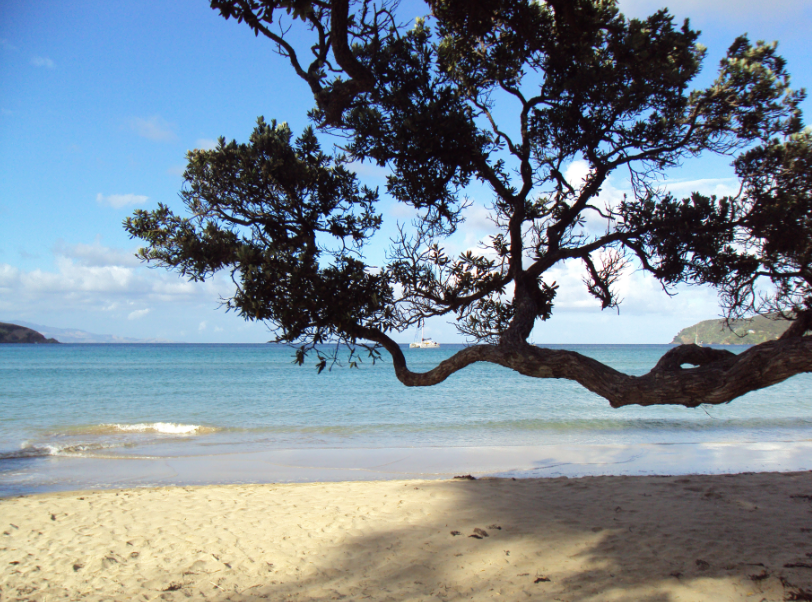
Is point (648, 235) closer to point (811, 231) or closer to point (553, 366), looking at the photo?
point (811, 231)

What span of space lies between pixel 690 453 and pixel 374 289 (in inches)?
447

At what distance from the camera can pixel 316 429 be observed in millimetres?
17266

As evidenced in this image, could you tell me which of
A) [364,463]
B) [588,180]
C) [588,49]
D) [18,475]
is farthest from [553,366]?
[18,475]

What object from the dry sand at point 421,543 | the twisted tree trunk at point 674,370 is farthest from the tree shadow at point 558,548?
the twisted tree trunk at point 674,370

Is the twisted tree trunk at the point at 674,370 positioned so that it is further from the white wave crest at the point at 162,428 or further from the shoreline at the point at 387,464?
the white wave crest at the point at 162,428

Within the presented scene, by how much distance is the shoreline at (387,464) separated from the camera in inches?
417

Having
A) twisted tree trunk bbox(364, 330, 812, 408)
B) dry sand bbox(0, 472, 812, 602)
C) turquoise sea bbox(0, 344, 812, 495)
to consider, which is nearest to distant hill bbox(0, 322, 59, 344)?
turquoise sea bbox(0, 344, 812, 495)

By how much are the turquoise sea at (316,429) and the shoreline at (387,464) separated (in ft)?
0.22

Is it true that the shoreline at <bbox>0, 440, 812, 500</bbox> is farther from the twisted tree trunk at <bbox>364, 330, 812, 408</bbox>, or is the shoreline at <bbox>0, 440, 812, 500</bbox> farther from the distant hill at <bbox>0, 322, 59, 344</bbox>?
the distant hill at <bbox>0, 322, 59, 344</bbox>

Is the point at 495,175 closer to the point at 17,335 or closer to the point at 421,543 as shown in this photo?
the point at 421,543

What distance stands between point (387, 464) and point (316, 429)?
19.2ft

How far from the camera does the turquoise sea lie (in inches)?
459

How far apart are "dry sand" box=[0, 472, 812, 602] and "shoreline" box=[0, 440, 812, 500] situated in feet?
5.81

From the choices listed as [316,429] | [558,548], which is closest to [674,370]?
[558,548]
